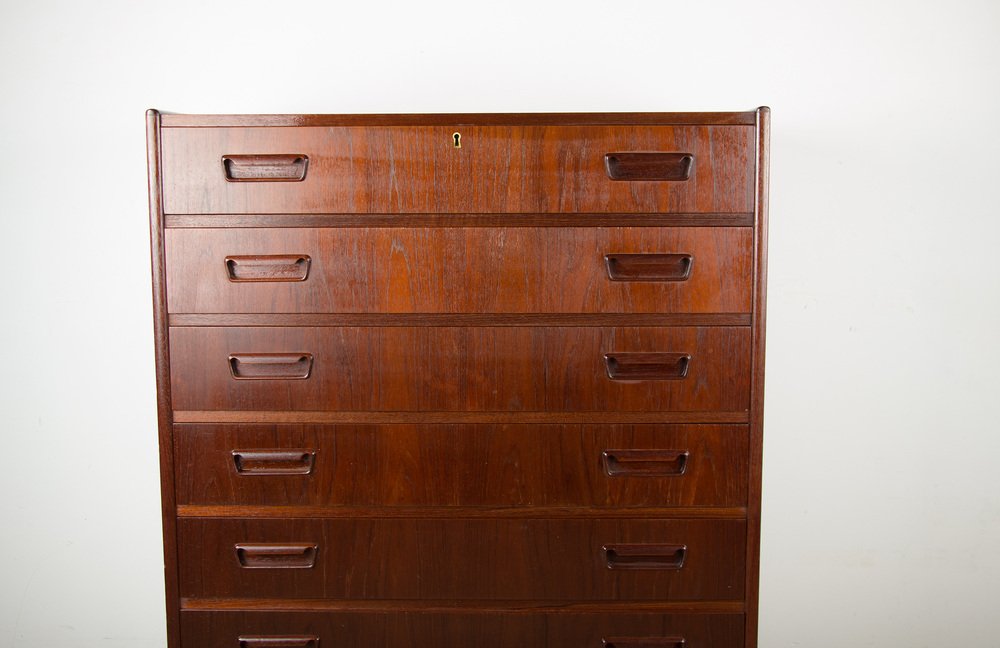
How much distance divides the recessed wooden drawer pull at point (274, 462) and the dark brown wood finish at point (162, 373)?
16 centimetres

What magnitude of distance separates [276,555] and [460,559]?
1.41 ft

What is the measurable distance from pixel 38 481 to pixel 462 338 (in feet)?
5.08

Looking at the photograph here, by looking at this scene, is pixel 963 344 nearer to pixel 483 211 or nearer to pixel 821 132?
pixel 821 132

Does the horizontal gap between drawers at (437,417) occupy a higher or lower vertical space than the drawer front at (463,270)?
lower

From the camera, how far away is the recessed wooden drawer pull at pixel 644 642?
1.59m

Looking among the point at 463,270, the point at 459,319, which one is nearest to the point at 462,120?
the point at 463,270

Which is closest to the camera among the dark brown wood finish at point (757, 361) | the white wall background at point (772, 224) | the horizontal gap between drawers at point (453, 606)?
the dark brown wood finish at point (757, 361)

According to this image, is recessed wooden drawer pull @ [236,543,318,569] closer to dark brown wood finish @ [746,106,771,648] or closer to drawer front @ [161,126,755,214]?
drawer front @ [161,126,755,214]

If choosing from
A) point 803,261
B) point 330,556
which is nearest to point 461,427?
point 330,556

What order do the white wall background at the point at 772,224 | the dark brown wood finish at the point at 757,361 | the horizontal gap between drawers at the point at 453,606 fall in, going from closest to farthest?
1. the dark brown wood finish at the point at 757,361
2. the horizontal gap between drawers at the point at 453,606
3. the white wall background at the point at 772,224

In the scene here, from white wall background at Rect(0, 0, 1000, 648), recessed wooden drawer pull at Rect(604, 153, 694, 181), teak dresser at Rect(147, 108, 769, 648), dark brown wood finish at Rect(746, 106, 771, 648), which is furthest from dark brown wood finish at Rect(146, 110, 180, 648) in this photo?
dark brown wood finish at Rect(746, 106, 771, 648)

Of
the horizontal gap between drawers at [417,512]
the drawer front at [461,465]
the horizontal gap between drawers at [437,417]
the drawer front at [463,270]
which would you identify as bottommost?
the horizontal gap between drawers at [417,512]

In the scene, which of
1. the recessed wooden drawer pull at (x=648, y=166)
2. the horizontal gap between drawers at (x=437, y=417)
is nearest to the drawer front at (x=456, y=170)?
the recessed wooden drawer pull at (x=648, y=166)

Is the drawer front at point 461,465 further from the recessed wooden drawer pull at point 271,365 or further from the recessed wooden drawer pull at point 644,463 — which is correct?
the recessed wooden drawer pull at point 271,365
